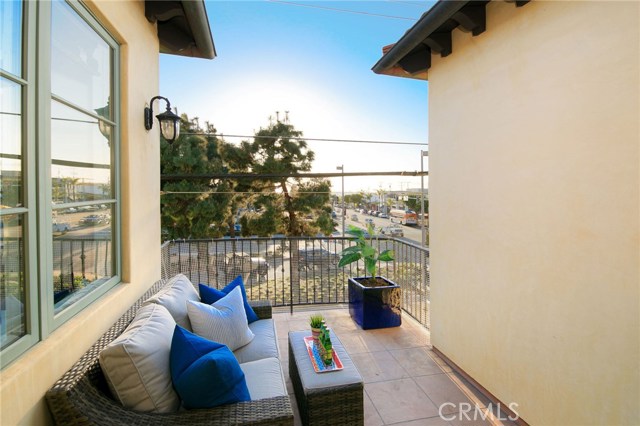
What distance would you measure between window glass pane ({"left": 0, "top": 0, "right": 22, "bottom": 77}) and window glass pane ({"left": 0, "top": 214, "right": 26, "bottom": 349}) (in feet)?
1.81

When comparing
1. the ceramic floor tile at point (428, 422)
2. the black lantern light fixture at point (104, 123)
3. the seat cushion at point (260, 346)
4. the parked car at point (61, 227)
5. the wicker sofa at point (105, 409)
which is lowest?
the ceramic floor tile at point (428, 422)

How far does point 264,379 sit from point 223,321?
55 cm

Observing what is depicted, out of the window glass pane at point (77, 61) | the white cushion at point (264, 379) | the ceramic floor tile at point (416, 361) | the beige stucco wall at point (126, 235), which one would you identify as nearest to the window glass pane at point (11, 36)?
the window glass pane at point (77, 61)

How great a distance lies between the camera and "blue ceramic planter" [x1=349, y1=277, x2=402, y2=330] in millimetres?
3549

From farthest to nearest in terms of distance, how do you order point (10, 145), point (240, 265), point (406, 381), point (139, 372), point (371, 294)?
point (240, 265), point (371, 294), point (406, 381), point (139, 372), point (10, 145)

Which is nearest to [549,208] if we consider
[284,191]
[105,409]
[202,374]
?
[202,374]

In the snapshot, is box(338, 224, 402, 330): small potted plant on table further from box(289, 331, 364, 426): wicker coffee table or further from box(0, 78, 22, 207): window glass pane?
box(0, 78, 22, 207): window glass pane

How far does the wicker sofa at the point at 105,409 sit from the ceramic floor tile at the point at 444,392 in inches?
56.9

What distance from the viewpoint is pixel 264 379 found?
72.0 inches

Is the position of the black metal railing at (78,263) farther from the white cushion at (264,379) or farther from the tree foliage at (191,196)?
the tree foliage at (191,196)

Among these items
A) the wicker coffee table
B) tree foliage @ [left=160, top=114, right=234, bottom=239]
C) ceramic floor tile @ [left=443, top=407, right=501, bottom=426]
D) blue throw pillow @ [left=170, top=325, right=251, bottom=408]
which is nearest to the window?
blue throw pillow @ [left=170, top=325, right=251, bottom=408]

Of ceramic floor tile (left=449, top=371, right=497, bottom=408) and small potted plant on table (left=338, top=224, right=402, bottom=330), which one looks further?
small potted plant on table (left=338, top=224, right=402, bottom=330)

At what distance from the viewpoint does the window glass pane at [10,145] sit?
3.54 ft

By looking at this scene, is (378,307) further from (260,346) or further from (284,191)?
(284,191)
